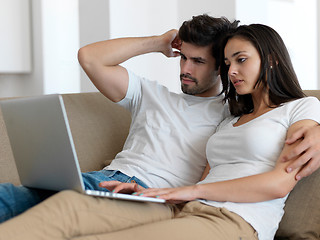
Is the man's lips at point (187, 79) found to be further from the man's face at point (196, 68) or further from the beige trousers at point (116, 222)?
the beige trousers at point (116, 222)

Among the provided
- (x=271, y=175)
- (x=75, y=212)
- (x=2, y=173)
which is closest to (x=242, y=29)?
(x=271, y=175)

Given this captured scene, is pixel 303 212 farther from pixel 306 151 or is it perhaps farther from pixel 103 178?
pixel 103 178

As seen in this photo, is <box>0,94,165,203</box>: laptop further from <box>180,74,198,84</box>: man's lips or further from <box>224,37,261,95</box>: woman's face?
<box>180,74,198,84</box>: man's lips

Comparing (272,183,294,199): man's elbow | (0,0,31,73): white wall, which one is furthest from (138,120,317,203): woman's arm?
(0,0,31,73): white wall

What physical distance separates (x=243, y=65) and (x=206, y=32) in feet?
1.01

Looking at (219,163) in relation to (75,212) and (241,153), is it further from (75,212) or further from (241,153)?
(75,212)

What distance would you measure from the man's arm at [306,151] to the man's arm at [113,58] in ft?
2.55

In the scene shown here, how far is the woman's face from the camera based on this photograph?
5.50ft

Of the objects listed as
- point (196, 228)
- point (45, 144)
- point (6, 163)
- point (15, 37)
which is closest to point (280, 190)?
point (196, 228)

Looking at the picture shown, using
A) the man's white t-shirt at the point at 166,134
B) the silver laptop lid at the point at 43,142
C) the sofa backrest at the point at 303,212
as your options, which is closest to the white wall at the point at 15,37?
the man's white t-shirt at the point at 166,134

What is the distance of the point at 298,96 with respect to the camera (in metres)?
1.66

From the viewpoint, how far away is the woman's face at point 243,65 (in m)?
1.68

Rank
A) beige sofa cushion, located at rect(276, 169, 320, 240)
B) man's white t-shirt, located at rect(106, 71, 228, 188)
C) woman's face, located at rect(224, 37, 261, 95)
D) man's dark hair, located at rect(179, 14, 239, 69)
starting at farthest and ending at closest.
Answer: man's dark hair, located at rect(179, 14, 239, 69) < man's white t-shirt, located at rect(106, 71, 228, 188) < woman's face, located at rect(224, 37, 261, 95) < beige sofa cushion, located at rect(276, 169, 320, 240)

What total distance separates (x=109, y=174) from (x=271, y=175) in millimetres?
653
